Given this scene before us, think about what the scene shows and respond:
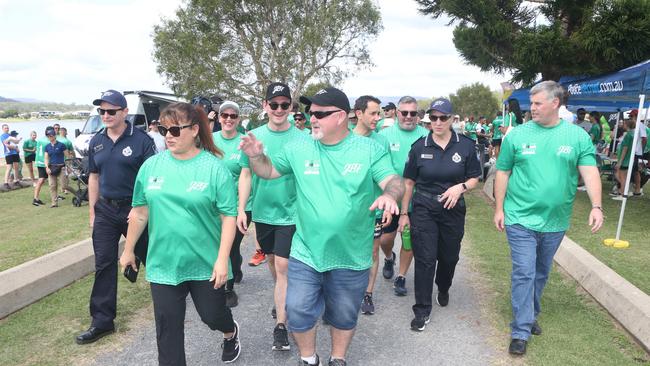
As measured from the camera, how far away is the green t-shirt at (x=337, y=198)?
2.99m

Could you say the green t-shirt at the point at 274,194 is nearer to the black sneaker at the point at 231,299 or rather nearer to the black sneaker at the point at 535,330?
the black sneaker at the point at 231,299

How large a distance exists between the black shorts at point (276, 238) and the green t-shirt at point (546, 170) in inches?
74.4

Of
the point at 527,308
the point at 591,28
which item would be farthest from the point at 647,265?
the point at 591,28

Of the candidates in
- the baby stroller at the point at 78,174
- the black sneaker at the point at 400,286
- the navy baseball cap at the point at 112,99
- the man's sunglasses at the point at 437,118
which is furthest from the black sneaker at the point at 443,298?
the baby stroller at the point at 78,174

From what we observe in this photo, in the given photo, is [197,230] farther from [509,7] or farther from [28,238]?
[509,7]

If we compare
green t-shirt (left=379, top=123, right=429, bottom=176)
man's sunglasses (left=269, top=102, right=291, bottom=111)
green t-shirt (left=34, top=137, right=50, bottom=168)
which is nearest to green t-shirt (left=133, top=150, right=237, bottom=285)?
man's sunglasses (left=269, top=102, right=291, bottom=111)

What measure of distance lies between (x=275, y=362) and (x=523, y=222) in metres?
2.31

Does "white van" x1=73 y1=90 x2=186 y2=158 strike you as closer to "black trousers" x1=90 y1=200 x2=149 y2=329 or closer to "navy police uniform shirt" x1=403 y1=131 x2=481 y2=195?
"black trousers" x1=90 y1=200 x2=149 y2=329

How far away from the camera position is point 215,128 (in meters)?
7.86

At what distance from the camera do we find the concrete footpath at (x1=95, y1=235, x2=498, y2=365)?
3.71 m

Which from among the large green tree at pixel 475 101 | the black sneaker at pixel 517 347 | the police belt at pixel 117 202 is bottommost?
the black sneaker at pixel 517 347

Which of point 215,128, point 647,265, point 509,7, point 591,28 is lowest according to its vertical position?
point 647,265

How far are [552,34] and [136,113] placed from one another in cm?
1502

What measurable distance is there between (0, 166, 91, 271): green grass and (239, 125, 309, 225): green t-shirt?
4187mm
